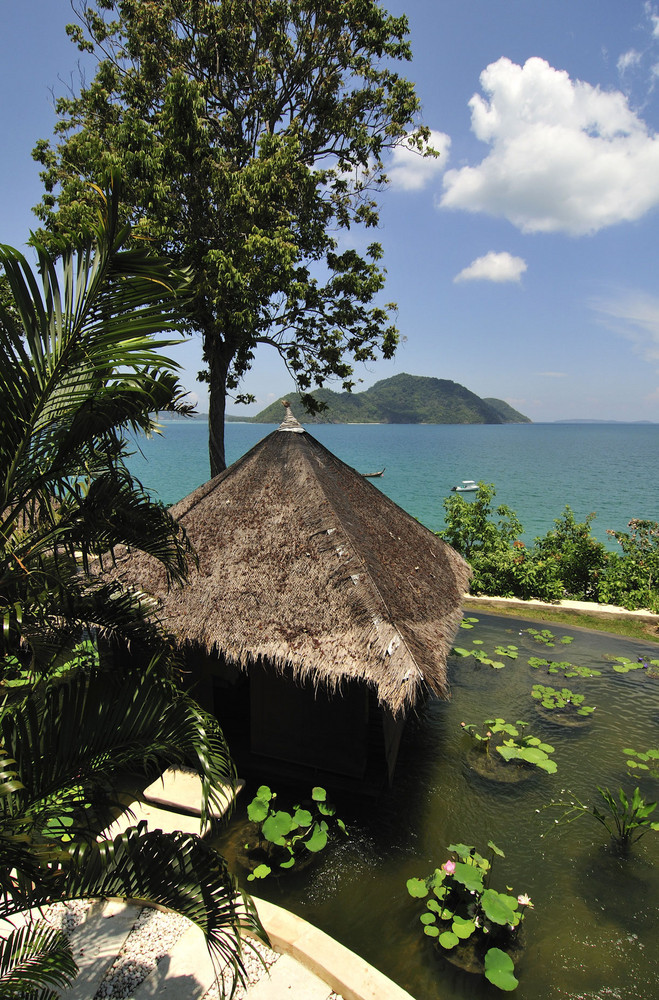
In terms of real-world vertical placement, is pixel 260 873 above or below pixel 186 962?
below

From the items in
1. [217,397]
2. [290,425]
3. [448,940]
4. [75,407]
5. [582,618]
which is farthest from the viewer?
[217,397]

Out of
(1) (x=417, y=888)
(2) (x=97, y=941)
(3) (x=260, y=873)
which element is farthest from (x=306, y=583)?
(2) (x=97, y=941)

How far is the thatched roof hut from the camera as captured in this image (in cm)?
456

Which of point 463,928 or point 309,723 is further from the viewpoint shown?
point 309,723

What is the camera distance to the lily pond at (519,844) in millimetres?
3576

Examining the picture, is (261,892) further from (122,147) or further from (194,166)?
(122,147)

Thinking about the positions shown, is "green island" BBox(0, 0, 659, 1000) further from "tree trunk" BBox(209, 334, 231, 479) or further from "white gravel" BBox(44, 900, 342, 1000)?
"tree trunk" BBox(209, 334, 231, 479)

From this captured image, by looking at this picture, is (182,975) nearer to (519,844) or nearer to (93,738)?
(93,738)

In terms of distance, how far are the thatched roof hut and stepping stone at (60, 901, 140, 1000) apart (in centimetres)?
190

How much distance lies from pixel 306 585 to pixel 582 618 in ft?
22.2

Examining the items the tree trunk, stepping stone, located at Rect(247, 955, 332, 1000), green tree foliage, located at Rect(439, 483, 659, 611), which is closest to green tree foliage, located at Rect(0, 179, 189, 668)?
stepping stone, located at Rect(247, 955, 332, 1000)

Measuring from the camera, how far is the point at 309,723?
5379 mm

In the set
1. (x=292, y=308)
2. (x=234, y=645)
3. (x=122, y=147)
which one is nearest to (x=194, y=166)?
(x=122, y=147)

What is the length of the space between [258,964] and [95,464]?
3148mm
